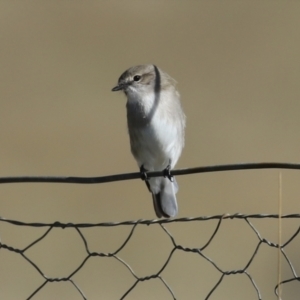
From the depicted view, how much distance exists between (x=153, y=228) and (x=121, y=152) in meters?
1.68

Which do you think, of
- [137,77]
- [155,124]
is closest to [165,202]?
[155,124]

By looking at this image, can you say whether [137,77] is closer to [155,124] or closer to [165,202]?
[155,124]

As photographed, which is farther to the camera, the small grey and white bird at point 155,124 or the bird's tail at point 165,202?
the bird's tail at point 165,202

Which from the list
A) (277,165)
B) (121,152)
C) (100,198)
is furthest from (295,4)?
(277,165)

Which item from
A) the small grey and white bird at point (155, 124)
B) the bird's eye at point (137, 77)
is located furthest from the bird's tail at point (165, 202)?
the bird's eye at point (137, 77)

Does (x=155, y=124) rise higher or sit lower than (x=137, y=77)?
lower

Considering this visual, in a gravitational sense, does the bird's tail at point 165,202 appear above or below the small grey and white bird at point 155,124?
below

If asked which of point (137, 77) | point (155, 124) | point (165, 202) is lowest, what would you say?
point (165, 202)

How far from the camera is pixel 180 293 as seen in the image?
241 inches

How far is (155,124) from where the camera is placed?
4055 mm

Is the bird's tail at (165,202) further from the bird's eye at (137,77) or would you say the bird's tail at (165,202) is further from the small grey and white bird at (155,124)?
the bird's eye at (137,77)

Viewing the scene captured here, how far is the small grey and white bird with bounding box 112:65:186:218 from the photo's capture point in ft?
13.4

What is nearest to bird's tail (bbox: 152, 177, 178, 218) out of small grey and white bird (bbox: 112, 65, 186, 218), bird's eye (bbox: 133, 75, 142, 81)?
small grey and white bird (bbox: 112, 65, 186, 218)

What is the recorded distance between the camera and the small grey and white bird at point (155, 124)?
4.08 m
